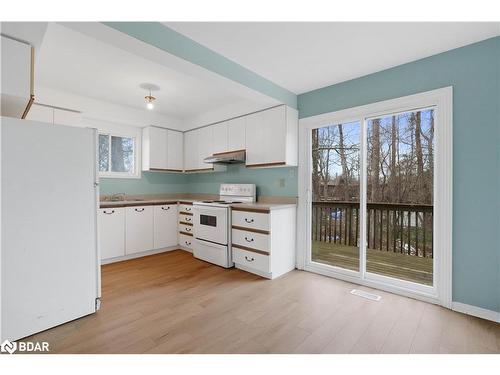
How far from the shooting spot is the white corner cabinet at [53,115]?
10.2 feet

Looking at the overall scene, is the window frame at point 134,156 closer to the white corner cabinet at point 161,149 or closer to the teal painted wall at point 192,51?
the white corner cabinet at point 161,149

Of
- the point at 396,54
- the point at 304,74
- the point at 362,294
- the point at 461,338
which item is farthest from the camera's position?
the point at 304,74

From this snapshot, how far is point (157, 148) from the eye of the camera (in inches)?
173

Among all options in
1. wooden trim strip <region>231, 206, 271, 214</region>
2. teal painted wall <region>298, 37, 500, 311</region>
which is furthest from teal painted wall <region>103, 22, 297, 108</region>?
teal painted wall <region>298, 37, 500, 311</region>

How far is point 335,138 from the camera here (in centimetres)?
367

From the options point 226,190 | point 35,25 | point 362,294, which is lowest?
point 362,294

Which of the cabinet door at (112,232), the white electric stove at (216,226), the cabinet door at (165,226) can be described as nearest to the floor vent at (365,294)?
the white electric stove at (216,226)

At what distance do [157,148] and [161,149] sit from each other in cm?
8

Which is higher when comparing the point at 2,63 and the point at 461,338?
the point at 2,63

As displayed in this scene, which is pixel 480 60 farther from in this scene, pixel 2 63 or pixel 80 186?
pixel 2 63

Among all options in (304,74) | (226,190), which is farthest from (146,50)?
(226,190)

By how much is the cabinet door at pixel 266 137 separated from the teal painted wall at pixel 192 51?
334 millimetres

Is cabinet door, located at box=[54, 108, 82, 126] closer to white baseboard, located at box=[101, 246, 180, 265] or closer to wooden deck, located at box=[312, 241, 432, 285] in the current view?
white baseboard, located at box=[101, 246, 180, 265]

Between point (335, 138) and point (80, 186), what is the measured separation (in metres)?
3.22
